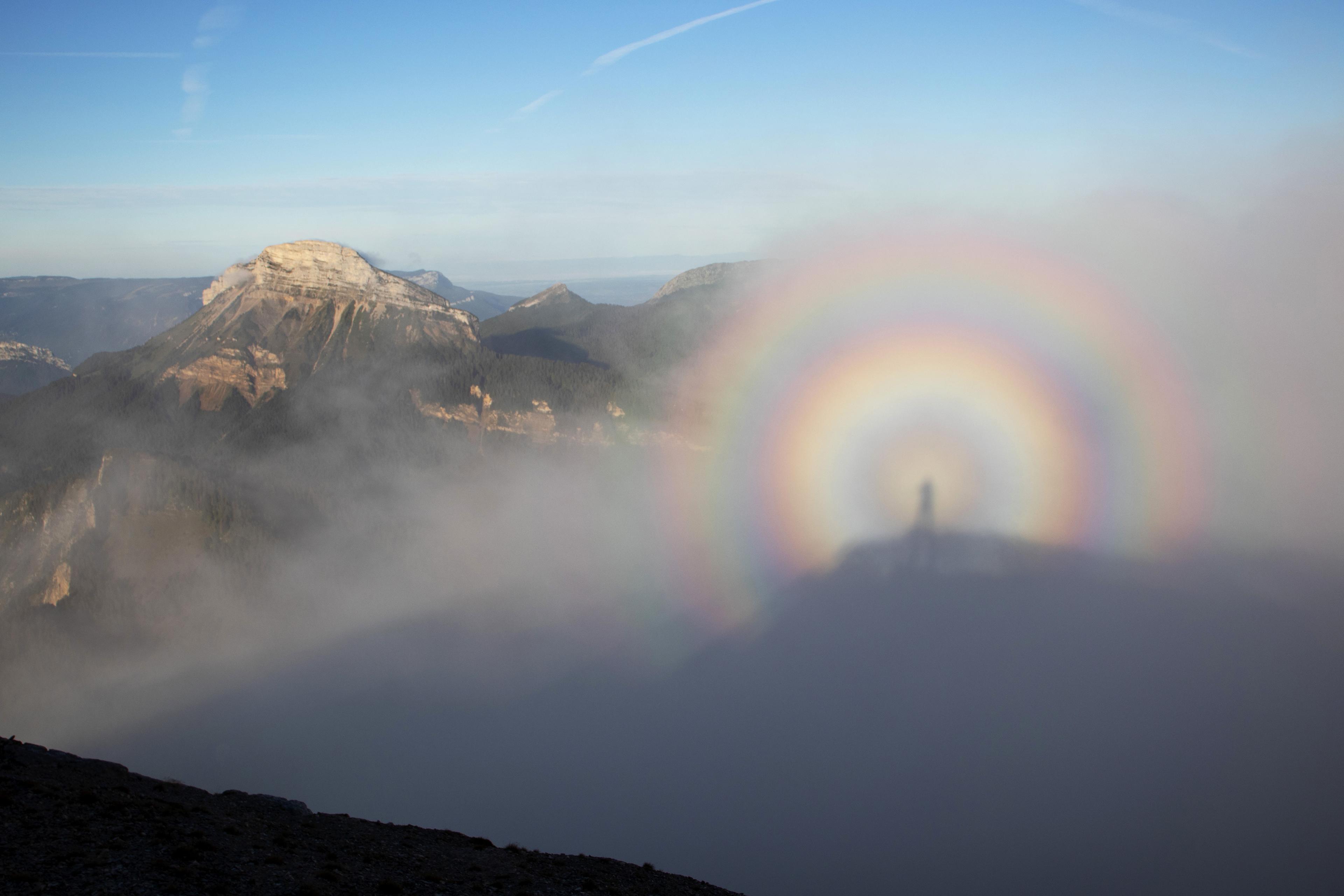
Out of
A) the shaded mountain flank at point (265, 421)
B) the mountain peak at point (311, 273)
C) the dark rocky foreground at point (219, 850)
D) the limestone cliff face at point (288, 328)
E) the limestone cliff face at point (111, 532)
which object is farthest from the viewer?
the mountain peak at point (311, 273)

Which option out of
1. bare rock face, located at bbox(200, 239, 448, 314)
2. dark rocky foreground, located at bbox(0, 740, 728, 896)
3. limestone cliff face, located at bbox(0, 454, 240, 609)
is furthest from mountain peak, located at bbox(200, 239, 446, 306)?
dark rocky foreground, located at bbox(0, 740, 728, 896)

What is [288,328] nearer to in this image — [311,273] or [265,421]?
[311,273]

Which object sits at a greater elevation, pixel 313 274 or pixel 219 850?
pixel 313 274

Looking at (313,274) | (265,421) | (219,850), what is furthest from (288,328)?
(219,850)

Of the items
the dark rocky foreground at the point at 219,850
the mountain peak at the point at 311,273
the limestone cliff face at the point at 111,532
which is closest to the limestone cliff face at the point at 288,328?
the mountain peak at the point at 311,273

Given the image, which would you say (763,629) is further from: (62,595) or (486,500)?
(62,595)

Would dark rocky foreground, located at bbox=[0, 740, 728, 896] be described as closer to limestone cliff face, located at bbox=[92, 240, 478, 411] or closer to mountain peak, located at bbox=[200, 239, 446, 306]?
limestone cliff face, located at bbox=[92, 240, 478, 411]

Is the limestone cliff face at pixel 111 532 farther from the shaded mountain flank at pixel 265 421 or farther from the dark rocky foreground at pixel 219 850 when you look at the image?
the dark rocky foreground at pixel 219 850
